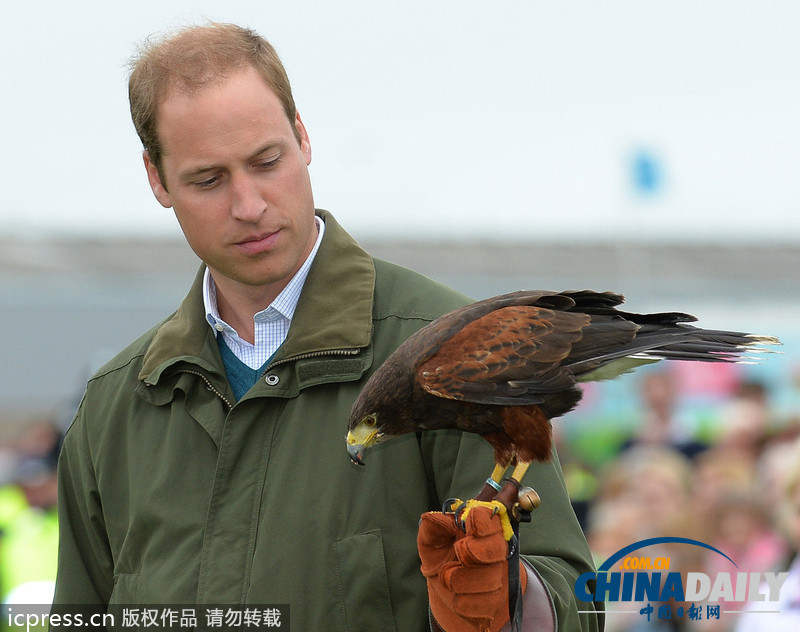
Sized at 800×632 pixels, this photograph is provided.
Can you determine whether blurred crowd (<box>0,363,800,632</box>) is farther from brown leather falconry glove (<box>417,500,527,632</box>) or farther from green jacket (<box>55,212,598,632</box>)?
brown leather falconry glove (<box>417,500,527,632</box>)

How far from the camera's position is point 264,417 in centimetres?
246

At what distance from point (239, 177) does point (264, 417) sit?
1.89 feet

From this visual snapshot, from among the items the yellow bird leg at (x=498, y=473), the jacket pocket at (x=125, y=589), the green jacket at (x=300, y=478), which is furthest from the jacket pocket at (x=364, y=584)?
the jacket pocket at (x=125, y=589)

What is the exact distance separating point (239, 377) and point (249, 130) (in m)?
0.63

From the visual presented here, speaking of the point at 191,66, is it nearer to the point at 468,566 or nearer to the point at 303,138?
the point at 303,138

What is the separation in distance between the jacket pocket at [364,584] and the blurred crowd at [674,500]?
2481mm

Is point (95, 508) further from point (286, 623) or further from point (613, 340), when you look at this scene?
point (613, 340)

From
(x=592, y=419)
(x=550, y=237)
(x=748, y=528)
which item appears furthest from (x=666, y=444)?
(x=550, y=237)

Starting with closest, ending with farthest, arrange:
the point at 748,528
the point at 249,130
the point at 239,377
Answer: the point at 249,130
the point at 239,377
the point at 748,528

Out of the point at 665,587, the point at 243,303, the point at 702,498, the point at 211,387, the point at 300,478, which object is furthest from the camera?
the point at 702,498

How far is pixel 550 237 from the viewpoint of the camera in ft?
81.8

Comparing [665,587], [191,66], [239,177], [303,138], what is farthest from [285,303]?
[665,587]

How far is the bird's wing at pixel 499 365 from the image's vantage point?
214cm

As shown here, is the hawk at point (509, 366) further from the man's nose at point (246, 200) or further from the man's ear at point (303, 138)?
the man's ear at point (303, 138)
